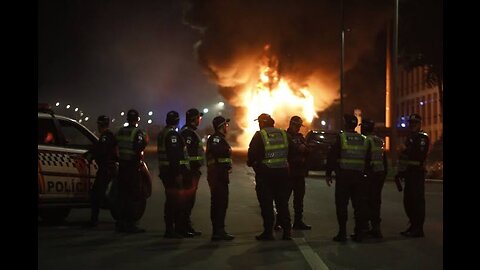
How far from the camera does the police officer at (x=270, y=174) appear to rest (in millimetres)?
8234

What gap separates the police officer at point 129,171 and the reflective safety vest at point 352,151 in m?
2.81

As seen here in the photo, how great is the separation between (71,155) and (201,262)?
326cm

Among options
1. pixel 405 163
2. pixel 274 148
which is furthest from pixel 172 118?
pixel 405 163

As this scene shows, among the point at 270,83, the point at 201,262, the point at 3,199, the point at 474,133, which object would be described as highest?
the point at 270,83

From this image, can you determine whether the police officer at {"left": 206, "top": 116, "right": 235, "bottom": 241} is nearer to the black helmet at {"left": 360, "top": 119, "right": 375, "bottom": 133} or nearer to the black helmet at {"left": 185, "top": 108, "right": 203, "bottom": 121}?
the black helmet at {"left": 185, "top": 108, "right": 203, "bottom": 121}

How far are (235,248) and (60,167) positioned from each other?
301cm

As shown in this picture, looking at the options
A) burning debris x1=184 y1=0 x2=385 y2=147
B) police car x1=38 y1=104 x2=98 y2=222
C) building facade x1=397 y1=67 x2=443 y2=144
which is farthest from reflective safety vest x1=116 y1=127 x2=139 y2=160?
building facade x1=397 y1=67 x2=443 y2=144

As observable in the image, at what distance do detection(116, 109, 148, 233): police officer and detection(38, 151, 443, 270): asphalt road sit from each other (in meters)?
0.27

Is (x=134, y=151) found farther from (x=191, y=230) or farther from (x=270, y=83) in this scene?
(x=270, y=83)

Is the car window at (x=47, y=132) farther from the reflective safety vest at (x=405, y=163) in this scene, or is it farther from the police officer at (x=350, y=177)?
the reflective safety vest at (x=405, y=163)

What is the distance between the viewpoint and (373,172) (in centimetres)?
865

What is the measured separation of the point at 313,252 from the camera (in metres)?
7.43

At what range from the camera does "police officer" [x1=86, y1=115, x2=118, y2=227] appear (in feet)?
29.5

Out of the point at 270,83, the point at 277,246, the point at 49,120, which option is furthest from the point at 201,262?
the point at 270,83
